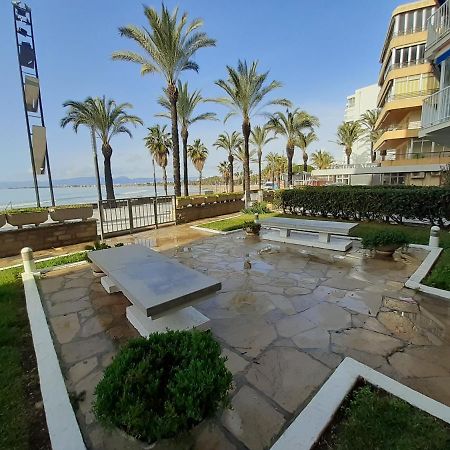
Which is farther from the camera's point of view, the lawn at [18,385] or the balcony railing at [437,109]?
the balcony railing at [437,109]

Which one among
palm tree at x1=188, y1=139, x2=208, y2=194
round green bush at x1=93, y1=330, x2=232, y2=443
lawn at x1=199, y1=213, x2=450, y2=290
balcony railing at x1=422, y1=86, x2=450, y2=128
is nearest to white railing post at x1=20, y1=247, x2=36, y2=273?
round green bush at x1=93, y1=330, x2=232, y2=443

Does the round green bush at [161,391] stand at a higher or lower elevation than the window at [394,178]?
lower

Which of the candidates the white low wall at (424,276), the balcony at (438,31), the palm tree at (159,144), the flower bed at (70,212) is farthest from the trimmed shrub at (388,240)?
the palm tree at (159,144)

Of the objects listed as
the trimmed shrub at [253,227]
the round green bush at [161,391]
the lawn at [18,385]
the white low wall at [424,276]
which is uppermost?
the round green bush at [161,391]

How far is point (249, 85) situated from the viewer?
1784cm

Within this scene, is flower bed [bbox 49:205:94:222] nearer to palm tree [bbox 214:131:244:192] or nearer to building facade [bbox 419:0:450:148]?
building facade [bbox 419:0:450:148]

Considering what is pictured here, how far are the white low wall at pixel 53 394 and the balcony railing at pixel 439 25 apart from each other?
524 inches

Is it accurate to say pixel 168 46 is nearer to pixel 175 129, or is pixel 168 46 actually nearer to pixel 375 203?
pixel 175 129

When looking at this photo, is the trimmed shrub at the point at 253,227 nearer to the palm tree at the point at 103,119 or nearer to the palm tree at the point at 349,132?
the palm tree at the point at 103,119

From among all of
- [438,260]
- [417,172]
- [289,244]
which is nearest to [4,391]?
[289,244]

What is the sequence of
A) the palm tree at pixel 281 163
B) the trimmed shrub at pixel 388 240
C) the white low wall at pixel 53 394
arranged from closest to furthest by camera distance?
the white low wall at pixel 53 394 < the trimmed shrub at pixel 388 240 < the palm tree at pixel 281 163

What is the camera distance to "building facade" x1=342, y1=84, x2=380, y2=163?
187 feet

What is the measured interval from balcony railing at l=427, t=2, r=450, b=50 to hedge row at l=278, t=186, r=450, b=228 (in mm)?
5326

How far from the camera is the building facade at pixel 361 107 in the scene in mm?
57131
